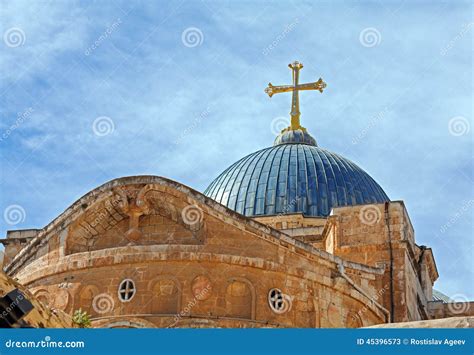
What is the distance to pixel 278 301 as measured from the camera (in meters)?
27.6

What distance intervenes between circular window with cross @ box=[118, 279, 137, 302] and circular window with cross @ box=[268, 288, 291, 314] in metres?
3.50

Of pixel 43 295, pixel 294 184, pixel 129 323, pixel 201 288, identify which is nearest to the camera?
pixel 129 323

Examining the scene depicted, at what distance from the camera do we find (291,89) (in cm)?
4619

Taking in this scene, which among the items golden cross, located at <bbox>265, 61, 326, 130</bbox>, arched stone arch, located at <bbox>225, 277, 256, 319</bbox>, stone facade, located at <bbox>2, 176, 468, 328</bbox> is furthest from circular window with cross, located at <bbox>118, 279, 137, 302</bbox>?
golden cross, located at <bbox>265, 61, 326, 130</bbox>

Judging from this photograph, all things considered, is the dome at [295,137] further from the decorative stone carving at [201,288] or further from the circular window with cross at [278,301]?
the decorative stone carving at [201,288]

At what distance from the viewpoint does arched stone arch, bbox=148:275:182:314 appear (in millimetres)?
27297

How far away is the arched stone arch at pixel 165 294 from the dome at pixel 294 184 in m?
14.0

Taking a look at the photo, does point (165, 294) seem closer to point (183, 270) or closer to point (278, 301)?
point (183, 270)

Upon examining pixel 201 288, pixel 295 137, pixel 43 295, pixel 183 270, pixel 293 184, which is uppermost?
pixel 295 137

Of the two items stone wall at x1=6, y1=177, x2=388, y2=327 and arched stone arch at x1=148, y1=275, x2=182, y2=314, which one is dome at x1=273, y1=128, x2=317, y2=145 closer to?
stone wall at x1=6, y1=177, x2=388, y2=327

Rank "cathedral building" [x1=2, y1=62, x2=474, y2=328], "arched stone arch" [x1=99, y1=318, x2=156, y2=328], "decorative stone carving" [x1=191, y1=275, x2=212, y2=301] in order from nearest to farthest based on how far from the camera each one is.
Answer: "arched stone arch" [x1=99, y1=318, x2=156, y2=328], "decorative stone carving" [x1=191, y1=275, x2=212, y2=301], "cathedral building" [x1=2, y1=62, x2=474, y2=328]

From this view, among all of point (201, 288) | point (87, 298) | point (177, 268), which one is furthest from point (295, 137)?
point (87, 298)

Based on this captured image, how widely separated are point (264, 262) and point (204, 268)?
1.55 meters

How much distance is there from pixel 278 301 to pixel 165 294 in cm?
290
